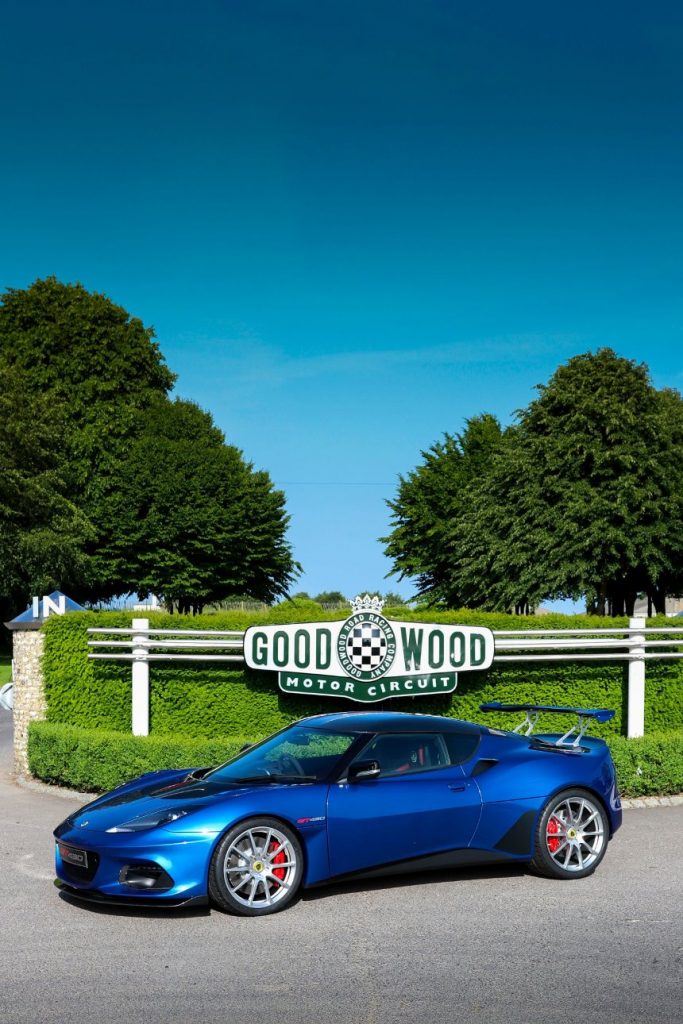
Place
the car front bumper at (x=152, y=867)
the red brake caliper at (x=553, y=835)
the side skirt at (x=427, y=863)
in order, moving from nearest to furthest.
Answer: the car front bumper at (x=152, y=867)
the side skirt at (x=427, y=863)
the red brake caliper at (x=553, y=835)

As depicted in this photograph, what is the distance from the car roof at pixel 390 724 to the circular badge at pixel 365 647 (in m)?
4.07

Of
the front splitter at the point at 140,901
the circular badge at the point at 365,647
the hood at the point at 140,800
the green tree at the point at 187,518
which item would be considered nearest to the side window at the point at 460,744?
the hood at the point at 140,800

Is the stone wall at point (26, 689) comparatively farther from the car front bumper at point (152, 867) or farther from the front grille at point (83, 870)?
the car front bumper at point (152, 867)

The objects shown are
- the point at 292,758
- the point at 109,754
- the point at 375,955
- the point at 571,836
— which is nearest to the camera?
the point at 375,955

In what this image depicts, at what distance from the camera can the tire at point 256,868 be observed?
24.4ft

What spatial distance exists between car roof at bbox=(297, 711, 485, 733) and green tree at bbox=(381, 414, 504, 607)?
4649 centimetres

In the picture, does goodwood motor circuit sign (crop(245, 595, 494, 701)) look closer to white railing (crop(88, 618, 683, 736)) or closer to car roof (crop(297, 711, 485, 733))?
white railing (crop(88, 618, 683, 736))

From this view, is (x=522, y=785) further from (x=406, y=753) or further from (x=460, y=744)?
(x=406, y=753)

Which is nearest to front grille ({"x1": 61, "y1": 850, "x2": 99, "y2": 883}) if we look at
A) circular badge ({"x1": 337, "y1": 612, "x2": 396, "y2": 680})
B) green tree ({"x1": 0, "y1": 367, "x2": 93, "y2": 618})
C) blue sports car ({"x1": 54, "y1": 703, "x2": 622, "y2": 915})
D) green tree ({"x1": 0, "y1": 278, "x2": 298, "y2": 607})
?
blue sports car ({"x1": 54, "y1": 703, "x2": 622, "y2": 915})

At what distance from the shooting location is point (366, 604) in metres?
13.5

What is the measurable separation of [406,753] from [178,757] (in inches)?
191

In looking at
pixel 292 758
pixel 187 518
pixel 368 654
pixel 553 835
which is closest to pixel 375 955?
pixel 292 758

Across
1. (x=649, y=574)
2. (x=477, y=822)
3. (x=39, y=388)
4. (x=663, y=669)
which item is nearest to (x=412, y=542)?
(x=649, y=574)

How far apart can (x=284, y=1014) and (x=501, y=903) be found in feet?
9.43
